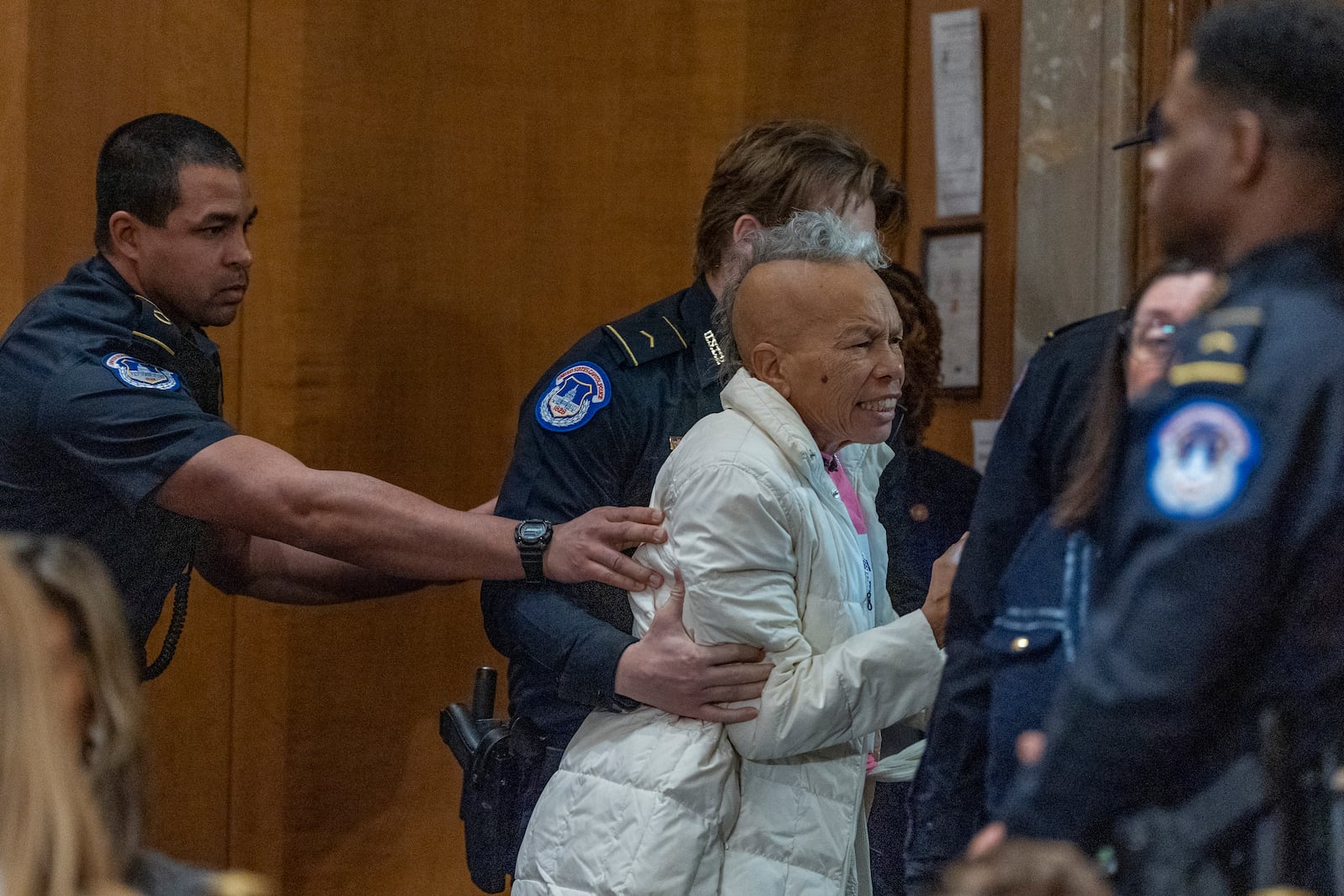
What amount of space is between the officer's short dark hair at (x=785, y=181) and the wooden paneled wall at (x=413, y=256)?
826 mm

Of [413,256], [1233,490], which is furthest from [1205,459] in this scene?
[413,256]

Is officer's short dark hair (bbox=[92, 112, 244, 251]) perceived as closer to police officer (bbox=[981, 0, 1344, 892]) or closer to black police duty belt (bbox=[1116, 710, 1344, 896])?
police officer (bbox=[981, 0, 1344, 892])

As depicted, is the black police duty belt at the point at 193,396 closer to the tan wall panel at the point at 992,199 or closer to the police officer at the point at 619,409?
the police officer at the point at 619,409

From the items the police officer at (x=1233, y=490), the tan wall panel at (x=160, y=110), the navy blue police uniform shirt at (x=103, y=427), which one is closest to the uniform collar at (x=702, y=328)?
Answer: the navy blue police uniform shirt at (x=103, y=427)

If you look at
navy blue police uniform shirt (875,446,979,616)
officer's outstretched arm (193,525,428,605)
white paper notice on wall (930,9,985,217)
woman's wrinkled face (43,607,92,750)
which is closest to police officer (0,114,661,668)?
officer's outstretched arm (193,525,428,605)

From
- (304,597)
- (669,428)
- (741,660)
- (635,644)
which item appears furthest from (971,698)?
(304,597)

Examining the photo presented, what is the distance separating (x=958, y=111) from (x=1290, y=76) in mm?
2040

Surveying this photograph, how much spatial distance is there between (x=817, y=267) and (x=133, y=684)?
3.66 feet

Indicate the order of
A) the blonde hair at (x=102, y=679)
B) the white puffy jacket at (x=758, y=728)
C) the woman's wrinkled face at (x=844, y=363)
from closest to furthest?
the blonde hair at (x=102, y=679) → the white puffy jacket at (x=758, y=728) → the woman's wrinkled face at (x=844, y=363)

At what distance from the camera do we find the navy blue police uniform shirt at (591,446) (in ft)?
7.45

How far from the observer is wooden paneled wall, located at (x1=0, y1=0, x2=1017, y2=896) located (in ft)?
10.8

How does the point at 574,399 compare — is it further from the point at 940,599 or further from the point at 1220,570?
the point at 1220,570

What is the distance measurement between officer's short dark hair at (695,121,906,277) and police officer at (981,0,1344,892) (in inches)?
46.2

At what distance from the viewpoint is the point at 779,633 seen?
1.90 metres
